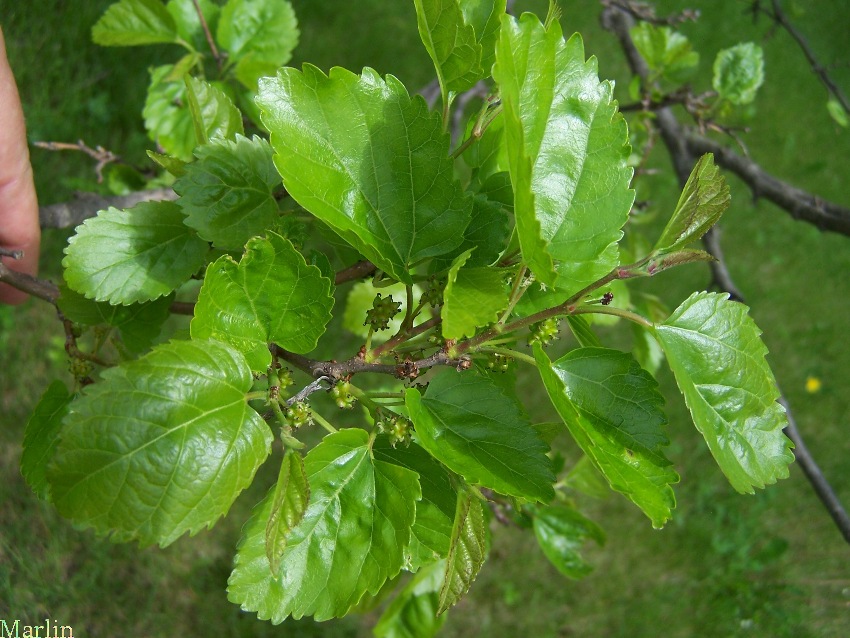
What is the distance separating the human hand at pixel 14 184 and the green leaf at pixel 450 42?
908 millimetres

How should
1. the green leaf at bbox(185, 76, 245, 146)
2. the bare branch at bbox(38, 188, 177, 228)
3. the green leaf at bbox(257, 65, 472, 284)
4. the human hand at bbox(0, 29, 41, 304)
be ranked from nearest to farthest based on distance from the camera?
the green leaf at bbox(257, 65, 472, 284) < the green leaf at bbox(185, 76, 245, 146) < the human hand at bbox(0, 29, 41, 304) < the bare branch at bbox(38, 188, 177, 228)

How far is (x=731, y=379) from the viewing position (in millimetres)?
814

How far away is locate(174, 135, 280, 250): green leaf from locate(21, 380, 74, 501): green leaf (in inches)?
15.2

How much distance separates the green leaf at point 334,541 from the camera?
81 cm

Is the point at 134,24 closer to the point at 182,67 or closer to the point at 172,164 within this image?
the point at 182,67

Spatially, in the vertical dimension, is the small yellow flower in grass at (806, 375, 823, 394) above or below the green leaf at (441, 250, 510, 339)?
below

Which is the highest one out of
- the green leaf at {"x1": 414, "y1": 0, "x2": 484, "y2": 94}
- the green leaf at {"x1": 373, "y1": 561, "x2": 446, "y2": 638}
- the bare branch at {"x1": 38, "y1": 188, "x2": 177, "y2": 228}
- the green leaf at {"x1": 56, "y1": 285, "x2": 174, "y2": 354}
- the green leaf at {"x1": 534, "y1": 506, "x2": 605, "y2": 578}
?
the green leaf at {"x1": 414, "y1": 0, "x2": 484, "y2": 94}

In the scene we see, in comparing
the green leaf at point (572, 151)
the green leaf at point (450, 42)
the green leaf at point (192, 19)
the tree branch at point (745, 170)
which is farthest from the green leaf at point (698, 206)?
the green leaf at point (192, 19)

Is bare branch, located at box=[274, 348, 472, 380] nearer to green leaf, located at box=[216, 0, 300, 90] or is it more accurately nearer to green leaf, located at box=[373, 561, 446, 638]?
green leaf, located at box=[373, 561, 446, 638]

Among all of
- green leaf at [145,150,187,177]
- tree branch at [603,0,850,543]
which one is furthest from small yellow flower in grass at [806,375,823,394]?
green leaf at [145,150,187,177]

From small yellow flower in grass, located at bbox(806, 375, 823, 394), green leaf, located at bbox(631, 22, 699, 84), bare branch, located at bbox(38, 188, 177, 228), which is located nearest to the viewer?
bare branch, located at bbox(38, 188, 177, 228)

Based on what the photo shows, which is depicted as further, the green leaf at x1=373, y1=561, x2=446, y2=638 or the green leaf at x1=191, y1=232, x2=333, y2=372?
the green leaf at x1=373, y1=561, x2=446, y2=638

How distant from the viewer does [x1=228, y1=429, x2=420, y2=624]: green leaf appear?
2.67 feet

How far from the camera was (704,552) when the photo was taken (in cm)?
327
